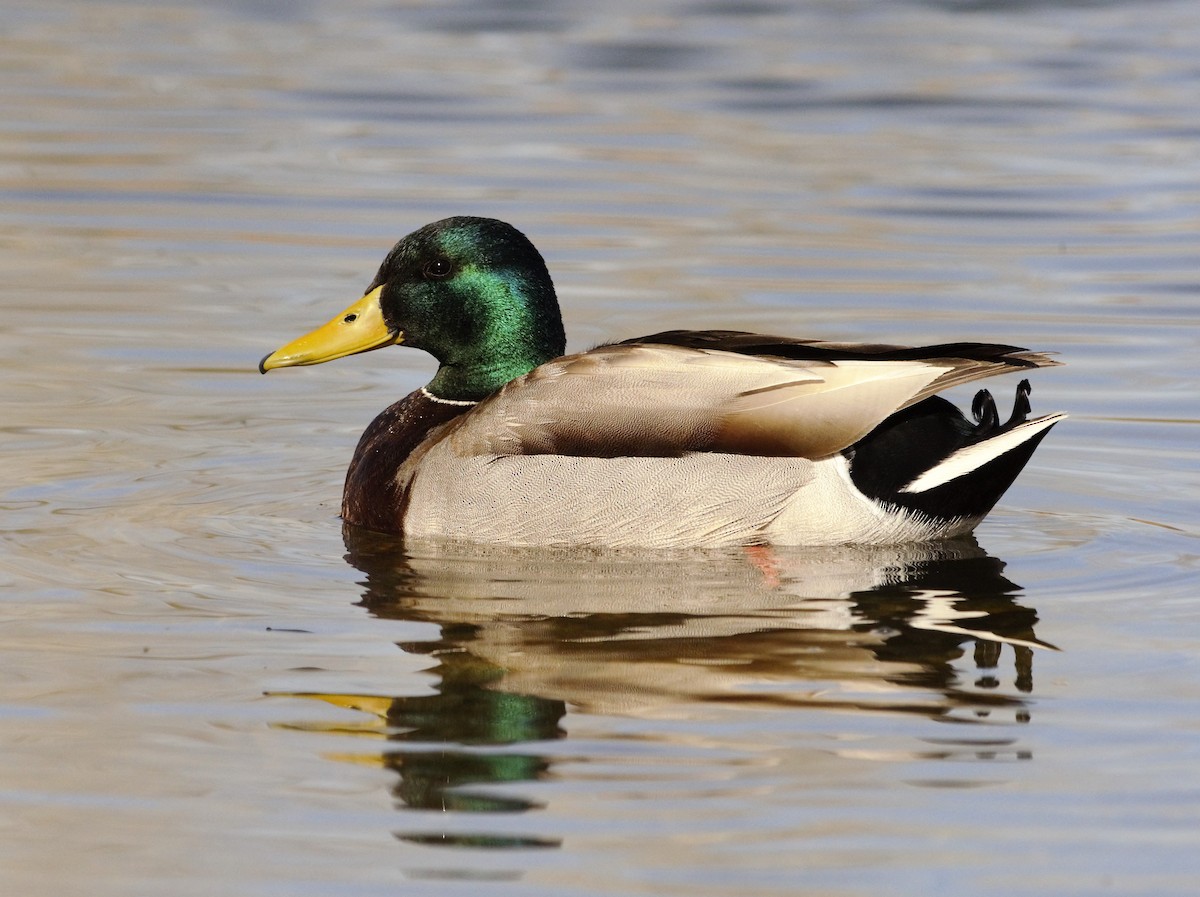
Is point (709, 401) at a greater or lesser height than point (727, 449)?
greater

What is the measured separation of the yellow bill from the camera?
303 inches

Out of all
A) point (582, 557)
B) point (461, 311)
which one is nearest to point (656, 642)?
point (582, 557)

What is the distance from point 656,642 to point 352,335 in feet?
7.24

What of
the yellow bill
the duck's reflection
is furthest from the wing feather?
the yellow bill

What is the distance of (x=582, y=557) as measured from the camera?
697 centimetres

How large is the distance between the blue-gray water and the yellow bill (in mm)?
525

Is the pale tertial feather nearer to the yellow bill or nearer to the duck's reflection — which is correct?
the duck's reflection

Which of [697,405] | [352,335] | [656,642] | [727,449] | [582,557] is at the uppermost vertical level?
[352,335]

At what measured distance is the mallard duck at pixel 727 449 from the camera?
683 centimetres

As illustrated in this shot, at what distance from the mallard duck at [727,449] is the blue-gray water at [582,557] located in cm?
14

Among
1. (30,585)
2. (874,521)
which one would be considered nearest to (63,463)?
(30,585)

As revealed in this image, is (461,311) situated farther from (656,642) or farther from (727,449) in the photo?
(656,642)

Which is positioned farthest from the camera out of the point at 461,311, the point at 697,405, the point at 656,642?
the point at 461,311

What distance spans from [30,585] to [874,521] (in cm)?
253
